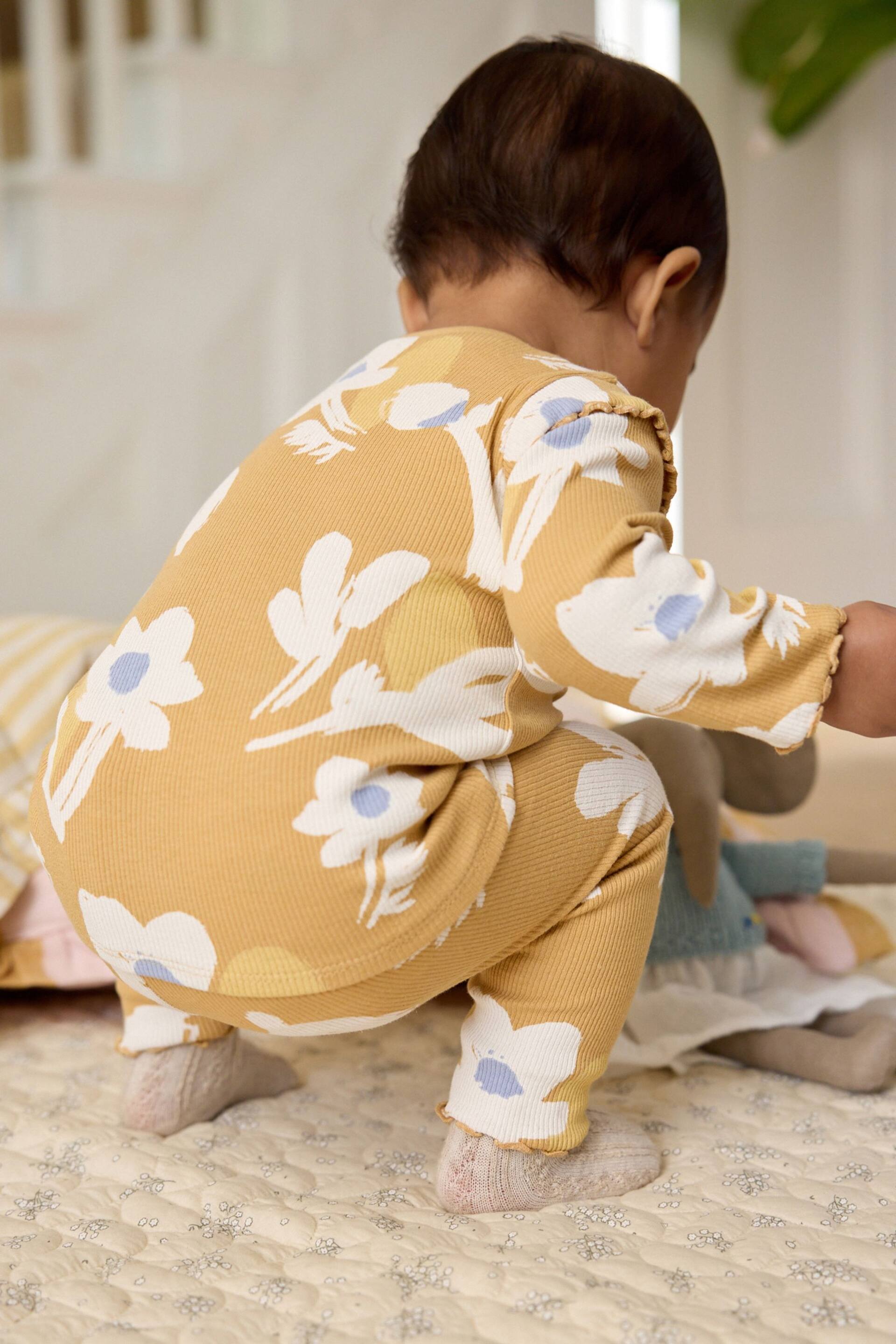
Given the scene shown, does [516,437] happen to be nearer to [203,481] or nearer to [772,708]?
[772,708]

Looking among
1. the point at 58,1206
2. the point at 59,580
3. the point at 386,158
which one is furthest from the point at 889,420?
the point at 58,1206

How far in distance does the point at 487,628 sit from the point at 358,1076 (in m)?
0.39

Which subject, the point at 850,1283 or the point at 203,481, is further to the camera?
the point at 203,481

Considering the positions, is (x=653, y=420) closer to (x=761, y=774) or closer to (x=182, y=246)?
(x=761, y=774)

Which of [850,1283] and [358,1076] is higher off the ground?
[850,1283]

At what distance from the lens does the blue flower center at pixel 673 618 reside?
560mm

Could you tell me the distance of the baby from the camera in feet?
1.88

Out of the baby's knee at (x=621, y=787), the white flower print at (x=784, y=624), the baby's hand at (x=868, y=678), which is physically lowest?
the baby's knee at (x=621, y=787)

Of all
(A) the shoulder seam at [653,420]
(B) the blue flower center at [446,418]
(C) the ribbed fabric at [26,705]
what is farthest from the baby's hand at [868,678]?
(C) the ribbed fabric at [26,705]

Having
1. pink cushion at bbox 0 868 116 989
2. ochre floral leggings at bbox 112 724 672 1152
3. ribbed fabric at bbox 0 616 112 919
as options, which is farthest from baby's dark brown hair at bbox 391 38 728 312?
pink cushion at bbox 0 868 116 989

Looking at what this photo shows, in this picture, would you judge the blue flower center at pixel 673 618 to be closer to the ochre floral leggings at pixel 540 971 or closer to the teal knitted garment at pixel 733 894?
the ochre floral leggings at pixel 540 971

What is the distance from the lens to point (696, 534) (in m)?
2.27

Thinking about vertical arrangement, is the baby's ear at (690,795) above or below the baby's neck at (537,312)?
below

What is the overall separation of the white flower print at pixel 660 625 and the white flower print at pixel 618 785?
0.11 meters
